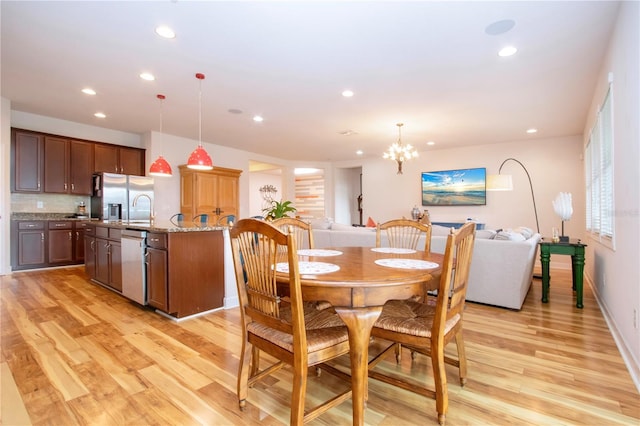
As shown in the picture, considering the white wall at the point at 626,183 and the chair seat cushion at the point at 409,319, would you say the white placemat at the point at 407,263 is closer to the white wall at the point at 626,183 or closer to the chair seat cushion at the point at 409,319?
the chair seat cushion at the point at 409,319

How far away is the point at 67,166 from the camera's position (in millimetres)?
5457

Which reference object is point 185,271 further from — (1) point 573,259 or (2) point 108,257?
(1) point 573,259

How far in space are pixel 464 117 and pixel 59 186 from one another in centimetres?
693

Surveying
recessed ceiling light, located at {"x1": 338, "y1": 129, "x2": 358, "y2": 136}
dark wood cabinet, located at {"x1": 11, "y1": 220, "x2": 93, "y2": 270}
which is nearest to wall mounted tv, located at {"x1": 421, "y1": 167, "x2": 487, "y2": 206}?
recessed ceiling light, located at {"x1": 338, "y1": 129, "x2": 358, "y2": 136}

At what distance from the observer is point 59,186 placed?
213 inches

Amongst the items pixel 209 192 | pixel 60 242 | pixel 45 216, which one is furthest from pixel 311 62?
pixel 45 216

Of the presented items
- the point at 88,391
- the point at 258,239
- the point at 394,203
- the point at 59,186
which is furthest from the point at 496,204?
the point at 59,186

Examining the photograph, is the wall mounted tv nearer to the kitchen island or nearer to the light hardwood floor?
the light hardwood floor

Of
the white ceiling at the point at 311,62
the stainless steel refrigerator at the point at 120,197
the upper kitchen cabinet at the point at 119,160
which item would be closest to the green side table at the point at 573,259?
the white ceiling at the point at 311,62

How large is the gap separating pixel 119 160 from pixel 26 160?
131cm

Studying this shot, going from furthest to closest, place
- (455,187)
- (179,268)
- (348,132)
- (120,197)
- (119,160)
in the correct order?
(455,187), (119,160), (348,132), (120,197), (179,268)

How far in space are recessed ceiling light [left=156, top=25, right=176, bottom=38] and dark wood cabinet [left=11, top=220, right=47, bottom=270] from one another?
4.46m

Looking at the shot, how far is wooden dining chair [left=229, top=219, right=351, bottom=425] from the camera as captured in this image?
1.24 meters

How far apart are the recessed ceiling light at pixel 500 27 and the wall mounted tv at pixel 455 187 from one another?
477 cm
